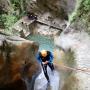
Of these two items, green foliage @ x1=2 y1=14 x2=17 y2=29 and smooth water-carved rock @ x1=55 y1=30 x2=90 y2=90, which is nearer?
smooth water-carved rock @ x1=55 y1=30 x2=90 y2=90

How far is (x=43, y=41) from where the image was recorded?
56.6ft

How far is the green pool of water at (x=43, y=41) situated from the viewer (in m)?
16.6

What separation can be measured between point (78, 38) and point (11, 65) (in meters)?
3.99

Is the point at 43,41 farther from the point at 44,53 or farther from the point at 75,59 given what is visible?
the point at 44,53

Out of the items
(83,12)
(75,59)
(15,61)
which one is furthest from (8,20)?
(15,61)

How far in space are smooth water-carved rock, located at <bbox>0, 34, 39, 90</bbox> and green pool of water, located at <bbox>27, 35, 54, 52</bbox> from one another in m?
7.45

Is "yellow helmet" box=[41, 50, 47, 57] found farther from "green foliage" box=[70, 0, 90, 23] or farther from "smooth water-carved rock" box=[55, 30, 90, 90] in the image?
"green foliage" box=[70, 0, 90, 23]

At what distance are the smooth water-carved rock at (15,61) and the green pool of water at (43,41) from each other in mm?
7451

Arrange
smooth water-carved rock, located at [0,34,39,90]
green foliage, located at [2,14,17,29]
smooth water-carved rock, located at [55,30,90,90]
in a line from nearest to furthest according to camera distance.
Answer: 1. smooth water-carved rock, located at [0,34,39,90]
2. smooth water-carved rock, located at [55,30,90,90]
3. green foliage, located at [2,14,17,29]

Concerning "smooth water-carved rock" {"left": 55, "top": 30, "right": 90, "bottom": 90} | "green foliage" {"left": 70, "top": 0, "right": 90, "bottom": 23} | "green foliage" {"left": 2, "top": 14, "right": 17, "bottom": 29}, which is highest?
"green foliage" {"left": 70, "top": 0, "right": 90, "bottom": 23}

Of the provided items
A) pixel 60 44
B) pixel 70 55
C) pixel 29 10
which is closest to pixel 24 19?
pixel 29 10

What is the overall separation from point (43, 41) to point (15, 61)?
29.8ft

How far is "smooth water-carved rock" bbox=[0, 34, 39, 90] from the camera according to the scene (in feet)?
25.9

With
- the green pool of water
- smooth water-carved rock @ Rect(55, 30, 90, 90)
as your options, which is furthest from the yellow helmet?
the green pool of water
